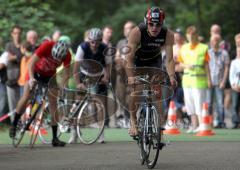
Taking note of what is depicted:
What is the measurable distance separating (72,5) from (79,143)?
4498cm

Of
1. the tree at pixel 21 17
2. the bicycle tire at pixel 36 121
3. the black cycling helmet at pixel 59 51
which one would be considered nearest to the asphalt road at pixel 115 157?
the bicycle tire at pixel 36 121

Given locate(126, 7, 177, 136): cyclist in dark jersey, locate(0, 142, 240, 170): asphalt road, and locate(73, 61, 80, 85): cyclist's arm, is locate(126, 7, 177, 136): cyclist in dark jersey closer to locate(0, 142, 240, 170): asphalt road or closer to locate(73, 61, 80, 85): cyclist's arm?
locate(0, 142, 240, 170): asphalt road

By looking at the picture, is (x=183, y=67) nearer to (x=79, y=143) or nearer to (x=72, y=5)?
(x=79, y=143)

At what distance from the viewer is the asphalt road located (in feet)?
46.6

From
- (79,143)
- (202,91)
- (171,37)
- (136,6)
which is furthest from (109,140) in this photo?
(136,6)

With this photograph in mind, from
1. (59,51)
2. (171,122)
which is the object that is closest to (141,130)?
(59,51)

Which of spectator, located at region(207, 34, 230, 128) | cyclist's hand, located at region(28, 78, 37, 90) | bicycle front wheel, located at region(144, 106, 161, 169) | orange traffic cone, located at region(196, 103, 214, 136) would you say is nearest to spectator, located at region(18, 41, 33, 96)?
spectator, located at region(207, 34, 230, 128)

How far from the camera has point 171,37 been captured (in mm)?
15125

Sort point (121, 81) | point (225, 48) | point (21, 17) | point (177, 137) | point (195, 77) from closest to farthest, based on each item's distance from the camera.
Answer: point (177, 137) < point (195, 77) < point (121, 81) < point (225, 48) < point (21, 17)

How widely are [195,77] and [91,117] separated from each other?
3854 millimetres

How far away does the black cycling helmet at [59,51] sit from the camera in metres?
17.7

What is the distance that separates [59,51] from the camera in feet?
58.1

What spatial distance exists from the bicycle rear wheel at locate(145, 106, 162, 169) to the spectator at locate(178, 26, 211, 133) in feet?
25.6

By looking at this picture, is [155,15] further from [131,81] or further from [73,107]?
[73,107]
